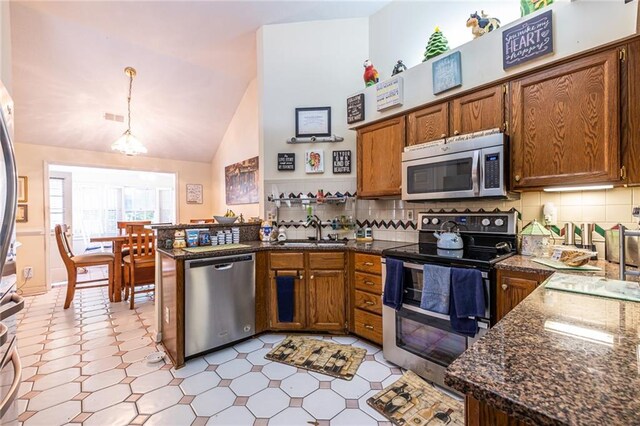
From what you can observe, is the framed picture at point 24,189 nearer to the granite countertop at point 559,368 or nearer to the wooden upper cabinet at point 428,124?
the wooden upper cabinet at point 428,124

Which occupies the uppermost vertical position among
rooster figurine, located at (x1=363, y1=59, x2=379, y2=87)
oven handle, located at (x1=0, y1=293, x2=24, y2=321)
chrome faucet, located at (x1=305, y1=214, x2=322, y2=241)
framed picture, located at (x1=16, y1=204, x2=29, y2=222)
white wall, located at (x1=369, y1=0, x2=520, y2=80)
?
white wall, located at (x1=369, y1=0, x2=520, y2=80)

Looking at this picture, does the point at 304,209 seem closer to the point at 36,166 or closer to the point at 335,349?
the point at 335,349

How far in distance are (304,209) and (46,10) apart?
3.35 metres

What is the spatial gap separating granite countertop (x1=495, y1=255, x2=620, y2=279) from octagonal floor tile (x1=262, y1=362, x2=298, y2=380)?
1560mm

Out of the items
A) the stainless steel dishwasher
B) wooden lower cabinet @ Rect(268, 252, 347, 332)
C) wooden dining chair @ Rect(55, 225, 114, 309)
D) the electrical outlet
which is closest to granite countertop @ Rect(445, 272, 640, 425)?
wooden lower cabinet @ Rect(268, 252, 347, 332)

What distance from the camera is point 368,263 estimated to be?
7.60 feet

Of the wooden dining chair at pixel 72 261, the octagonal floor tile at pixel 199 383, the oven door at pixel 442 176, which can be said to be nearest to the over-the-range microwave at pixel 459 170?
the oven door at pixel 442 176

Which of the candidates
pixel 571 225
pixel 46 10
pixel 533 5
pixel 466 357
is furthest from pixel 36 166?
pixel 571 225

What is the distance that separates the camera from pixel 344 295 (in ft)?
8.16

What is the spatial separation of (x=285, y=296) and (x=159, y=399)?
3.67 ft

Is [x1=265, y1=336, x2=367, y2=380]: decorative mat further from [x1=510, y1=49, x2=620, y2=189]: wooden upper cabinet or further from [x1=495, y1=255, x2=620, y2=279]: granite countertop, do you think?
[x1=510, y1=49, x2=620, y2=189]: wooden upper cabinet

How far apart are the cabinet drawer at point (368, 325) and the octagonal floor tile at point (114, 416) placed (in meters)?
1.63

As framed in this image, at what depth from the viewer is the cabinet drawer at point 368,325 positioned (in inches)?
89.0

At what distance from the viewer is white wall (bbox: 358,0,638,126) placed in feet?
4.77
